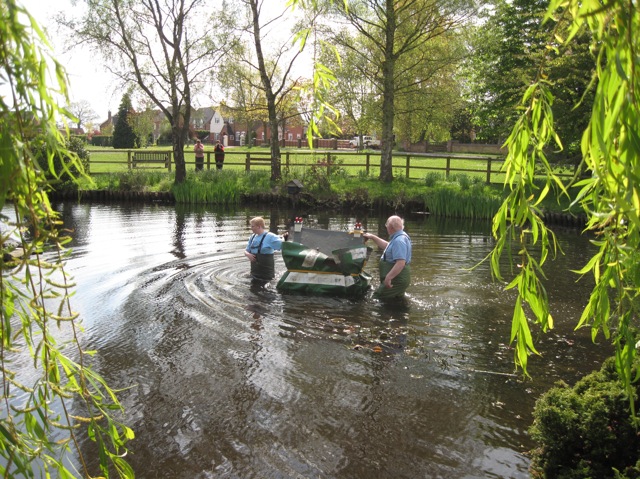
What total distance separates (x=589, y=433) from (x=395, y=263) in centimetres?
540

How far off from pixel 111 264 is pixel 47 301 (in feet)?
11.7

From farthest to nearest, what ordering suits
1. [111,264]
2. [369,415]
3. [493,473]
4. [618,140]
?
[111,264], [369,415], [493,473], [618,140]

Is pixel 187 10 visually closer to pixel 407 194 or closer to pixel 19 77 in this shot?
pixel 407 194

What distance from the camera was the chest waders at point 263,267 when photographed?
1093cm

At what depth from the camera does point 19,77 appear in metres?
2.15

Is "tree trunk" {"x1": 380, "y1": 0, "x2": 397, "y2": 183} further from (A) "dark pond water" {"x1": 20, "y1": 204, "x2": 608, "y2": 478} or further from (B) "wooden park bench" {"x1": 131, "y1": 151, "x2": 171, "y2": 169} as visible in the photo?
(A) "dark pond water" {"x1": 20, "y1": 204, "x2": 608, "y2": 478}

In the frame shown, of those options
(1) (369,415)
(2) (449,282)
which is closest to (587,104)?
(2) (449,282)

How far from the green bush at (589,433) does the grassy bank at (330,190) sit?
1689cm

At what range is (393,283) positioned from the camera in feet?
31.6

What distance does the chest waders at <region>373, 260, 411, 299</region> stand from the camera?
9.62 meters

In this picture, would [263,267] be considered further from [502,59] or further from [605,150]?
[502,59]

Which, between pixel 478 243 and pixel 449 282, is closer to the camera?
pixel 449 282

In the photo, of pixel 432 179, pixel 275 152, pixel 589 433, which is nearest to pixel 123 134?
pixel 275 152

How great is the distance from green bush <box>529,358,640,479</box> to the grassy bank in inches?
665
